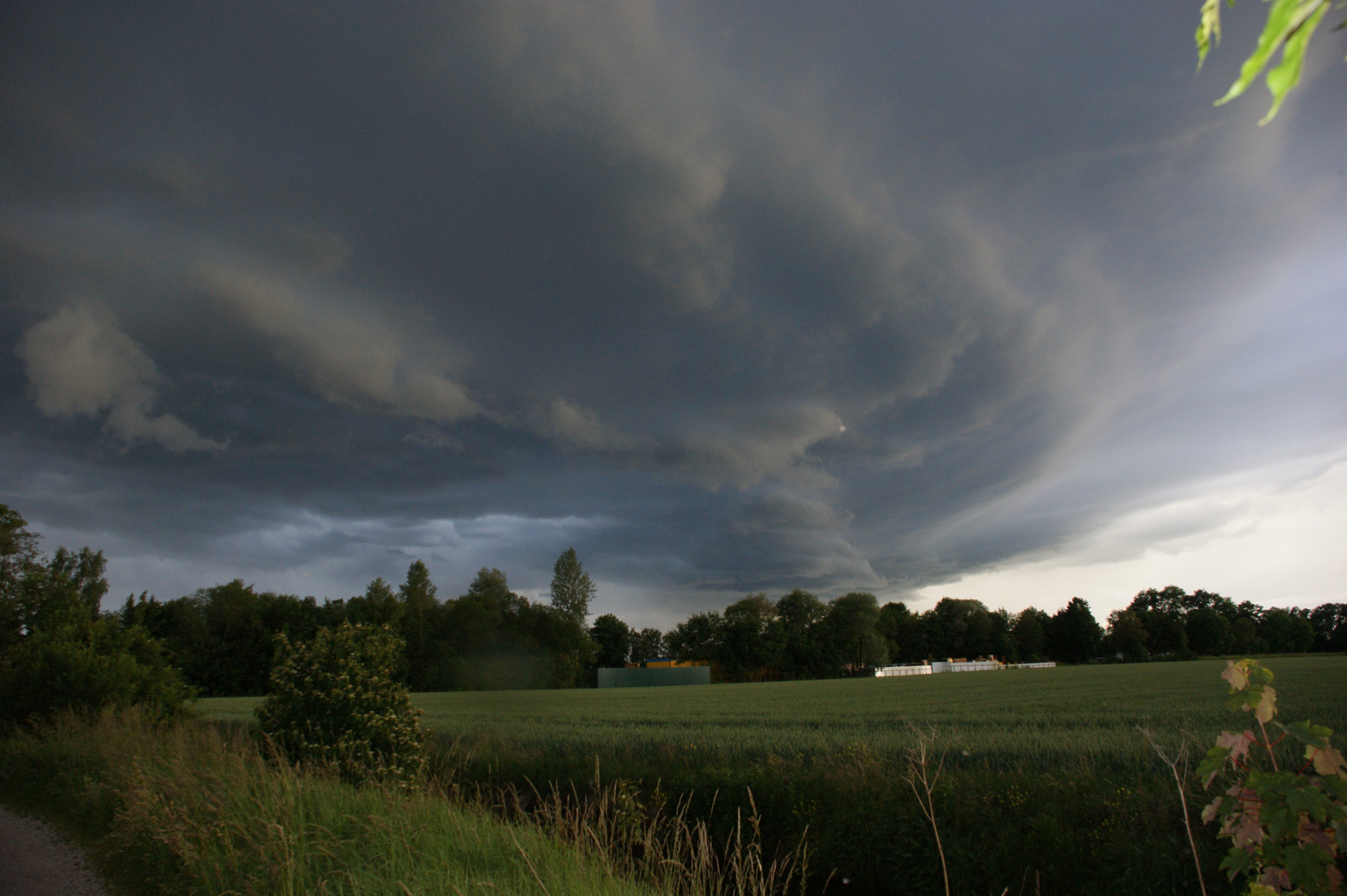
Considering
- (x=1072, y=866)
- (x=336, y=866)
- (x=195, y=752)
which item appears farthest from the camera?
(x=195, y=752)

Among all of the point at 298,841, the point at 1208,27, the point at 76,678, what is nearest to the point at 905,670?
the point at 76,678

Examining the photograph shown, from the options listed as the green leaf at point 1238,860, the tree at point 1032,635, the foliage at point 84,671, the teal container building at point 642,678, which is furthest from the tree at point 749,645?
the green leaf at point 1238,860

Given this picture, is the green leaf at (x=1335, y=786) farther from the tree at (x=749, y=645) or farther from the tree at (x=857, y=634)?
the tree at (x=857, y=634)

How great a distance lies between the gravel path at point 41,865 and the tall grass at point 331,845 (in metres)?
0.24

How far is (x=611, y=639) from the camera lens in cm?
10881

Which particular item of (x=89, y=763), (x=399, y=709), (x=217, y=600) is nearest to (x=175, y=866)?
(x=399, y=709)

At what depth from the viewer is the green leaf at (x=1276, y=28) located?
2.94 ft

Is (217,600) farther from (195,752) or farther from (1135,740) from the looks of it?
(1135,740)

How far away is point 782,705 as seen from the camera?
31953 millimetres

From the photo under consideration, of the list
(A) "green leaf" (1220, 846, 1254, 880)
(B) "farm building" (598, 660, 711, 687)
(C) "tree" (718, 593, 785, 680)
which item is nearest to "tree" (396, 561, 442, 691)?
(B) "farm building" (598, 660, 711, 687)

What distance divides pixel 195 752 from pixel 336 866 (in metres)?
7.79

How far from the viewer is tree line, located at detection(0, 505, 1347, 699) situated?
28281 mm

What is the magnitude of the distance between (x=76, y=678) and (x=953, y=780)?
2091 cm

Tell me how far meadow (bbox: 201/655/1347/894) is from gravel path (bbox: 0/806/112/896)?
4.53 meters
